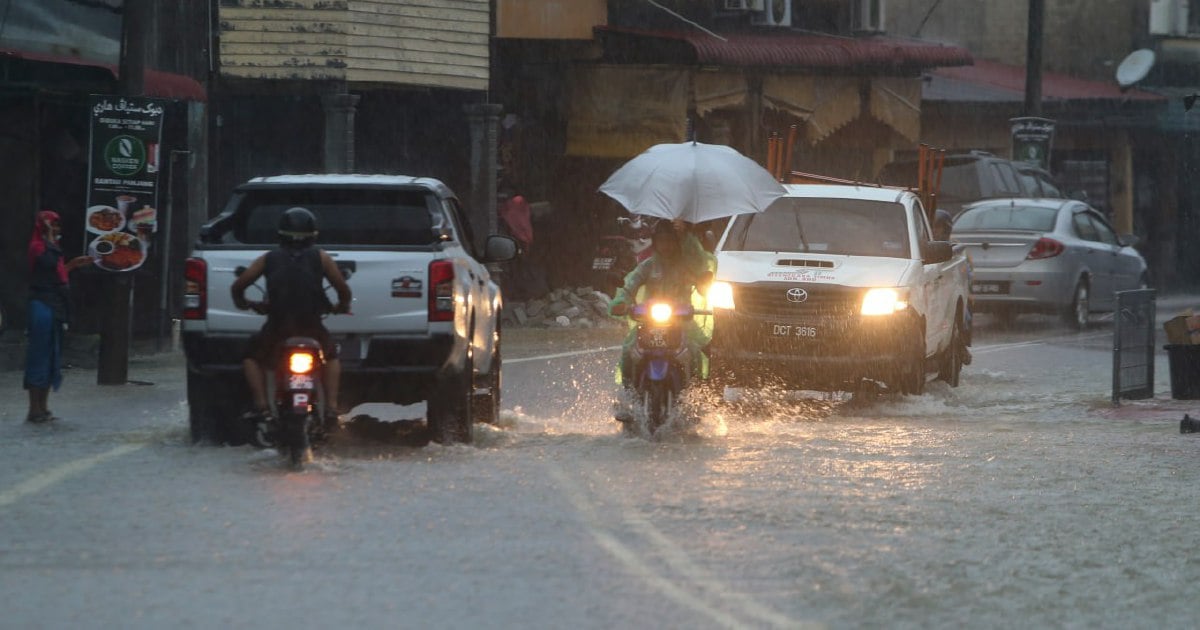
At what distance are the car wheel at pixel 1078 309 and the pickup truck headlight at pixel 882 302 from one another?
1141cm

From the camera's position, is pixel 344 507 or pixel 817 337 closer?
pixel 344 507

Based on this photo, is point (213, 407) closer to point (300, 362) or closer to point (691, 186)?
point (300, 362)

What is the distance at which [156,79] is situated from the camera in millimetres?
22234

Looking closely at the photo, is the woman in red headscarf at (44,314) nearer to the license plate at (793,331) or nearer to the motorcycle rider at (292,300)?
the motorcycle rider at (292,300)

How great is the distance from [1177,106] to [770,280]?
27.5 meters

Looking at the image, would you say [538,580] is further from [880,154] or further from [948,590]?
[880,154]

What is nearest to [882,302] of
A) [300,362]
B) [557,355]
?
[300,362]

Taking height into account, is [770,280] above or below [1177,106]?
below

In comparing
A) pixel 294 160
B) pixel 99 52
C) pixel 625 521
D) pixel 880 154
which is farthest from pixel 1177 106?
pixel 625 521

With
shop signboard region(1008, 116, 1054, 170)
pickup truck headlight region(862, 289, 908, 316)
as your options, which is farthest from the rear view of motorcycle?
shop signboard region(1008, 116, 1054, 170)

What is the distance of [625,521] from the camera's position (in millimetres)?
9445

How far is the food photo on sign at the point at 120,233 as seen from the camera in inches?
718

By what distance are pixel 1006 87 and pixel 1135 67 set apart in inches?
102

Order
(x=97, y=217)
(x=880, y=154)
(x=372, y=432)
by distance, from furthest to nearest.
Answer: (x=880, y=154) < (x=97, y=217) < (x=372, y=432)
